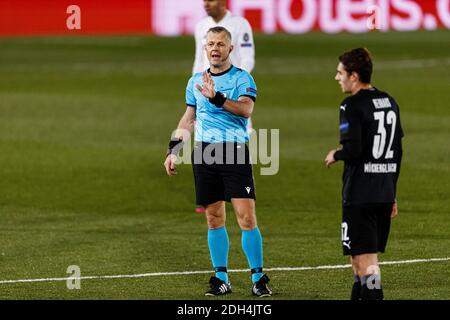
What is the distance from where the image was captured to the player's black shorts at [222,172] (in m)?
10.5

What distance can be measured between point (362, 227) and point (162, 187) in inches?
317

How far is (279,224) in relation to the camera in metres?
14.4

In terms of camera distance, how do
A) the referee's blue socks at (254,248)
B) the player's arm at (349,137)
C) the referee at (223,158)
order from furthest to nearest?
the referee's blue socks at (254,248) < the referee at (223,158) < the player's arm at (349,137)

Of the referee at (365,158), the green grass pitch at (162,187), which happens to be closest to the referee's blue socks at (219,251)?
the green grass pitch at (162,187)

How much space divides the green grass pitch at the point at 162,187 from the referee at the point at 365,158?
1.16 meters

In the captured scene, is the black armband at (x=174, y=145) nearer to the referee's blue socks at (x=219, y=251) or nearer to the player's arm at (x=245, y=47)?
the referee's blue socks at (x=219, y=251)

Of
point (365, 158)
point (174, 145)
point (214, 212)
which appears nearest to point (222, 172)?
point (214, 212)

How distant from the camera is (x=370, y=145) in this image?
9.13 m

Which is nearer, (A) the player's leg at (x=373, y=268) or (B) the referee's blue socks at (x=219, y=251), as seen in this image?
(A) the player's leg at (x=373, y=268)

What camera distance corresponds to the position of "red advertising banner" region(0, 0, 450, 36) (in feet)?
134

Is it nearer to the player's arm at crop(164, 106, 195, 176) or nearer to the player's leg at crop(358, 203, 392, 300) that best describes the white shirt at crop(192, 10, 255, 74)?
the player's arm at crop(164, 106, 195, 176)
